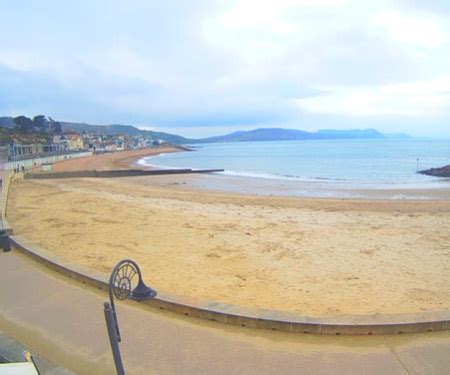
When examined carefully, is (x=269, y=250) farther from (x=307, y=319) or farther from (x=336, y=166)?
(x=336, y=166)

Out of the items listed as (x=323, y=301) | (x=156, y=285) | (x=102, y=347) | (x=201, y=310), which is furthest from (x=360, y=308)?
(x=102, y=347)

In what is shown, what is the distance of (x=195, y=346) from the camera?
3547 millimetres

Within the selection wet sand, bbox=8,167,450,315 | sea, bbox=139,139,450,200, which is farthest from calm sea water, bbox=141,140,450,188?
wet sand, bbox=8,167,450,315

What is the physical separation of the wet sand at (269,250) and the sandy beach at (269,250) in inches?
0.9

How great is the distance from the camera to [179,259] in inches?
292

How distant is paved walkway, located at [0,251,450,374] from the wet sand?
1.34 m

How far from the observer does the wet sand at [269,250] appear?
561 cm

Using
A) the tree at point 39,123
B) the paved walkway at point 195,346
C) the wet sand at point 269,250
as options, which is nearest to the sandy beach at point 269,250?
the wet sand at point 269,250

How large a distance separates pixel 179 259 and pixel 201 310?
3338 millimetres

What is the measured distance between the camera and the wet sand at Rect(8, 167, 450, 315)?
5.61m

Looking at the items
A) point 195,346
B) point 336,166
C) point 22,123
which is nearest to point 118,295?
point 195,346

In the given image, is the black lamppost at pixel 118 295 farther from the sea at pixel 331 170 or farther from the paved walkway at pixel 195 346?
the sea at pixel 331 170

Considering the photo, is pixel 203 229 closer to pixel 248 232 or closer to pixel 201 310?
pixel 248 232

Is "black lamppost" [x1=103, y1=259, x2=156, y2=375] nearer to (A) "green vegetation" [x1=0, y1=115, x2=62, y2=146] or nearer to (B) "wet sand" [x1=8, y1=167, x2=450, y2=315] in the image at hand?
(B) "wet sand" [x1=8, y1=167, x2=450, y2=315]
